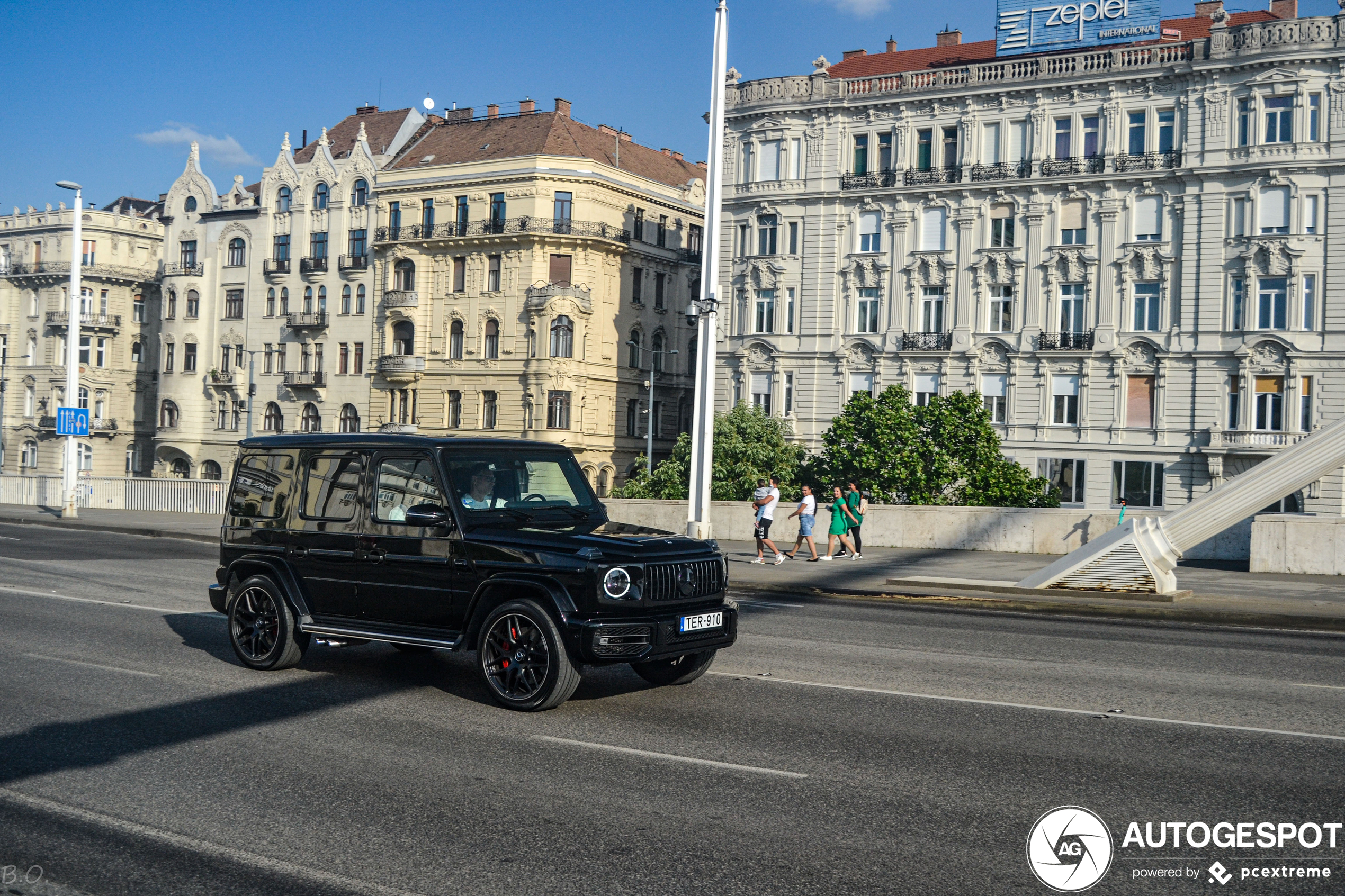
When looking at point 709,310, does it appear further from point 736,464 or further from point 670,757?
point 670,757

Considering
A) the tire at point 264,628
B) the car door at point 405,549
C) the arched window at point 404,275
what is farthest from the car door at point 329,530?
the arched window at point 404,275

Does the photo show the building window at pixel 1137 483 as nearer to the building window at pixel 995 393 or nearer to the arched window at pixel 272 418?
the building window at pixel 995 393

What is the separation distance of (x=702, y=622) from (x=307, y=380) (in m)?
60.8

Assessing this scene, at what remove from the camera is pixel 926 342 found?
5091 centimetres

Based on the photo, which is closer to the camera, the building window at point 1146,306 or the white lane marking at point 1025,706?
the white lane marking at point 1025,706

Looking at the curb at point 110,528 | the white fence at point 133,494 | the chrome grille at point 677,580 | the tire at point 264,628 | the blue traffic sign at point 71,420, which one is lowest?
the curb at point 110,528

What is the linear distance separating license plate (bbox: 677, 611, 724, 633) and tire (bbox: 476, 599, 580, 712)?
846 millimetres

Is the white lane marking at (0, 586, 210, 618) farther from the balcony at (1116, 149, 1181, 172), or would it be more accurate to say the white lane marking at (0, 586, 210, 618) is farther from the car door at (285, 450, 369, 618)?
the balcony at (1116, 149, 1181, 172)

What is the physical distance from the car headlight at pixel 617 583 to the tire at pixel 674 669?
142cm

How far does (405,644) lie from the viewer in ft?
30.7

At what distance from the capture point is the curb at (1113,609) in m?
16.0

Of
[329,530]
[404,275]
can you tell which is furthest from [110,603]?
[404,275]

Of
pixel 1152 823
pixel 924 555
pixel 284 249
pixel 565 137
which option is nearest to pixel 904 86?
pixel 565 137

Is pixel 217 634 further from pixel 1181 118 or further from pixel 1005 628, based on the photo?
pixel 1181 118
